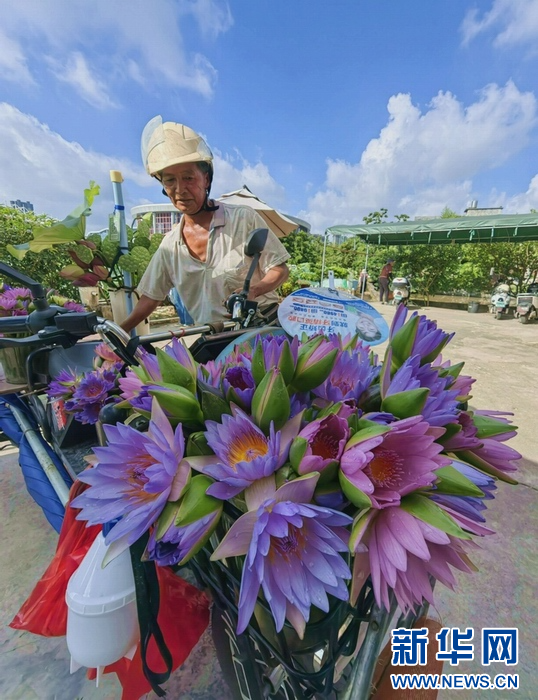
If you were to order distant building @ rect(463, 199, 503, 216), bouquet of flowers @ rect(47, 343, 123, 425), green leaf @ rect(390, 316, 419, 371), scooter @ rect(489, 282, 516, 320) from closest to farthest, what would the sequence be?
green leaf @ rect(390, 316, 419, 371)
bouquet of flowers @ rect(47, 343, 123, 425)
scooter @ rect(489, 282, 516, 320)
distant building @ rect(463, 199, 503, 216)

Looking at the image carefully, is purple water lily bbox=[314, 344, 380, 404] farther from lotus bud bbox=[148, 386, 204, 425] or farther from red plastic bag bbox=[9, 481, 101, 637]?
red plastic bag bbox=[9, 481, 101, 637]

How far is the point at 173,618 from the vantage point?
0.72 metres

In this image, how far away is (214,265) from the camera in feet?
5.70

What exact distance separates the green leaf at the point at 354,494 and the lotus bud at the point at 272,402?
0.11 metres

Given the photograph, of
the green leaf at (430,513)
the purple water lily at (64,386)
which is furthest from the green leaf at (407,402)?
the purple water lily at (64,386)

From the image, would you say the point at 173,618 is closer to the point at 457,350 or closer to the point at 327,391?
the point at 327,391

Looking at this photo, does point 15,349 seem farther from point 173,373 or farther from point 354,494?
point 354,494

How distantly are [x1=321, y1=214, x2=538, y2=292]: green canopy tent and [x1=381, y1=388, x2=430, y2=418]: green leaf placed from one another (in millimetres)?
10949

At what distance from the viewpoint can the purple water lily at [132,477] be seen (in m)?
0.42

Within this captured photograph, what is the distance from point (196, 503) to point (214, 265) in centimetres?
147

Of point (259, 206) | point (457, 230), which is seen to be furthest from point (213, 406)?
point (457, 230)

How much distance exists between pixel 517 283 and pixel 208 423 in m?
16.1

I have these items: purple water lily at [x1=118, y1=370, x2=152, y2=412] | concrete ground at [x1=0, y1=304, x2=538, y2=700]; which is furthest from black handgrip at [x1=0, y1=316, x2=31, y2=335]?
concrete ground at [x1=0, y1=304, x2=538, y2=700]

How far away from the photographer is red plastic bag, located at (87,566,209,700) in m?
0.70
